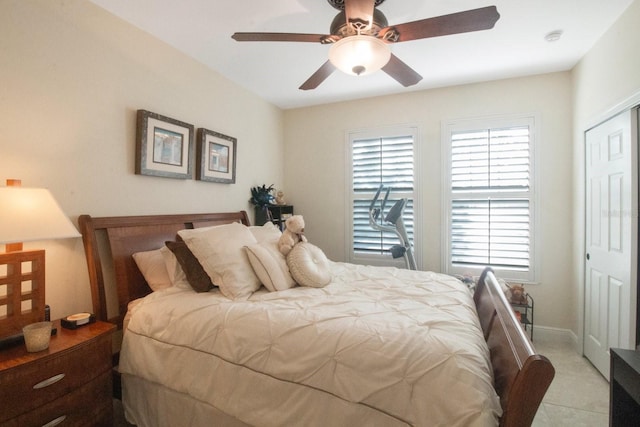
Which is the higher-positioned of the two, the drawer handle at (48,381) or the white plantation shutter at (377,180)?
the white plantation shutter at (377,180)

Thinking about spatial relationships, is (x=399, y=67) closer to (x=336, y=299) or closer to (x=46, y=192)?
(x=336, y=299)

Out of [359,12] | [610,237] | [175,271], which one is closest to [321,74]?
[359,12]

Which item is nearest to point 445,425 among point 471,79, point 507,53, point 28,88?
point 28,88

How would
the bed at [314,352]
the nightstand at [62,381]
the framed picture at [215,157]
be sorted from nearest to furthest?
1. the bed at [314,352]
2. the nightstand at [62,381]
3. the framed picture at [215,157]

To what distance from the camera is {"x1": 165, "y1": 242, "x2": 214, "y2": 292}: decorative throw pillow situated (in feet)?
6.62

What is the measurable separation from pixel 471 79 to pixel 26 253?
3.84 metres

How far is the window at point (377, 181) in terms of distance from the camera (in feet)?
11.8

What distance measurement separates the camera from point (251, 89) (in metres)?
3.48

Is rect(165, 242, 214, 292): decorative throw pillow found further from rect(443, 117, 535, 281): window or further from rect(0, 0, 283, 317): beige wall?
rect(443, 117, 535, 281): window

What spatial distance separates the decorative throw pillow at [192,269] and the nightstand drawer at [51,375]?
53 centimetres

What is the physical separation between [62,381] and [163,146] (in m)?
1.68

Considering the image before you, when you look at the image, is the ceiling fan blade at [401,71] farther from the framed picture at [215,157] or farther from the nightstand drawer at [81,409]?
the nightstand drawer at [81,409]

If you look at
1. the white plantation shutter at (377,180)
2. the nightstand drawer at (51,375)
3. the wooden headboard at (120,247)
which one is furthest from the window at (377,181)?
the nightstand drawer at (51,375)

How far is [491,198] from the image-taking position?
328cm
